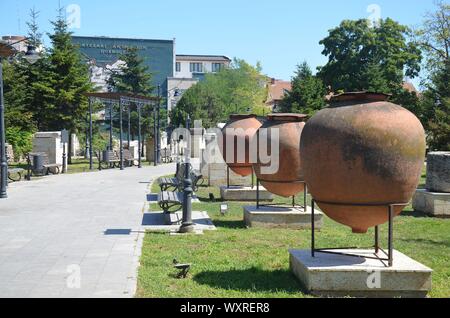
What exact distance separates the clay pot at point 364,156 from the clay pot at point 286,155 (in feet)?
13.4

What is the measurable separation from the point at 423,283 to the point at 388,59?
4533 cm

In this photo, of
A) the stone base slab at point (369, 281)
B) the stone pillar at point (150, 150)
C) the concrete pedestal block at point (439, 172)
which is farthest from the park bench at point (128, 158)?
the stone base slab at point (369, 281)

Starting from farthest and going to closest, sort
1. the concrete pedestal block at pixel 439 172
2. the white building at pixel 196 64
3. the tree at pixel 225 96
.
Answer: the white building at pixel 196 64 < the tree at pixel 225 96 < the concrete pedestal block at pixel 439 172

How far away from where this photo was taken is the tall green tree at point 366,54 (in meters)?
48.0

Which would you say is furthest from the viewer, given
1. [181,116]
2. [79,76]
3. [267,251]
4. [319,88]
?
[181,116]

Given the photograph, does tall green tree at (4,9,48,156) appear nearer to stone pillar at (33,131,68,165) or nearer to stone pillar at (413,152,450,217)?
stone pillar at (33,131,68,165)

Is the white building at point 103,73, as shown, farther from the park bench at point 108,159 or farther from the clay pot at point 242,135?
the clay pot at point 242,135

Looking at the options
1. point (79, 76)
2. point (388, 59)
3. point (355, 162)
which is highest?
point (388, 59)

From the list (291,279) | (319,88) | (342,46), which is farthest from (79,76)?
(291,279)

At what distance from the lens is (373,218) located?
6.28 m

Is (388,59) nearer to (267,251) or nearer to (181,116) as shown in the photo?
(181,116)

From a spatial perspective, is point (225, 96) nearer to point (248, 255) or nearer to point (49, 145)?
point (49, 145)

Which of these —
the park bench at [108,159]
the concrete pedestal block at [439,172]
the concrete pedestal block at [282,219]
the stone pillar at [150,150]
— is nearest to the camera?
the concrete pedestal block at [282,219]

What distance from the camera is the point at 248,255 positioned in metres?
8.16
